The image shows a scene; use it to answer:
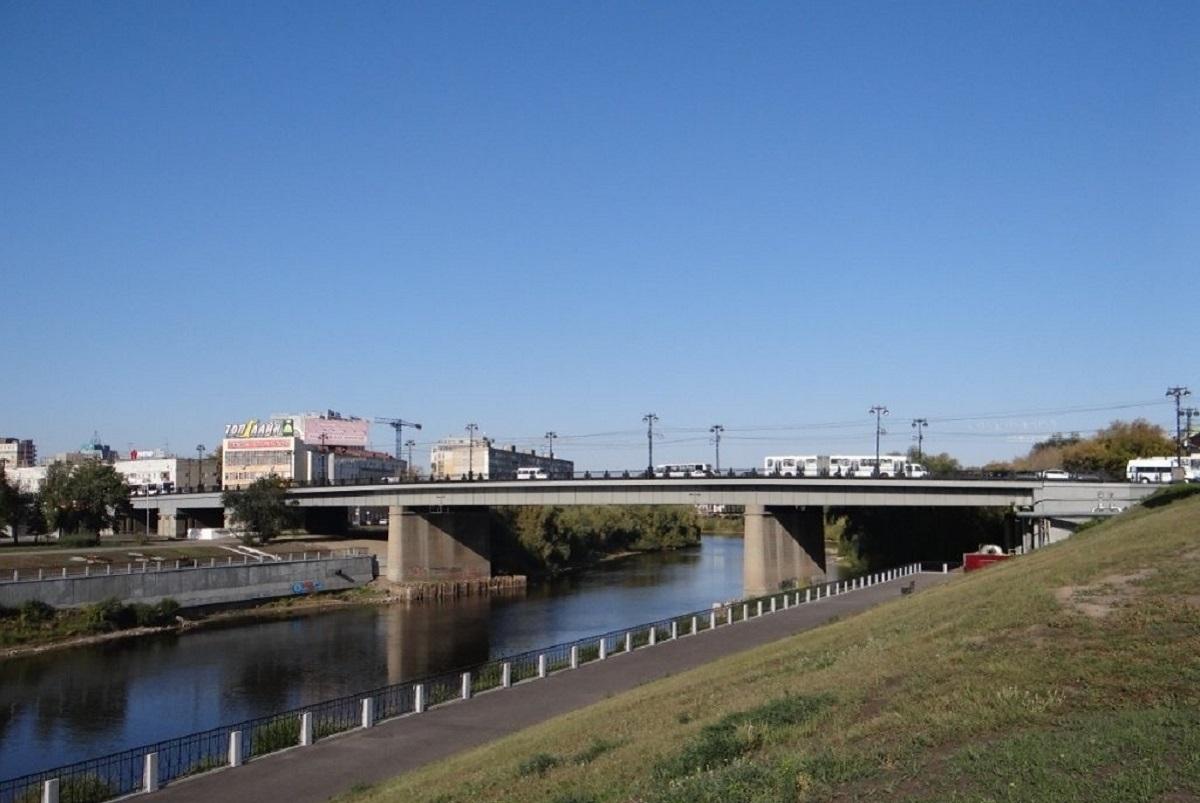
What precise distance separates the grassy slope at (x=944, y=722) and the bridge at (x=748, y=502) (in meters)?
49.4

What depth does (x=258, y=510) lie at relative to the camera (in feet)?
330

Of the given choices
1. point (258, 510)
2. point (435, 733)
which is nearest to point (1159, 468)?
point (258, 510)

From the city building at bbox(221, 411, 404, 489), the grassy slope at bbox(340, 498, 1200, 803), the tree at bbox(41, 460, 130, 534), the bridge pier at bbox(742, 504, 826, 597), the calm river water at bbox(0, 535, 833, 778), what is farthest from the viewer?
the city building at bbox(221, 411, 404, 489)

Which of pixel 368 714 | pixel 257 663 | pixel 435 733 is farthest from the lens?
pixel 257 663

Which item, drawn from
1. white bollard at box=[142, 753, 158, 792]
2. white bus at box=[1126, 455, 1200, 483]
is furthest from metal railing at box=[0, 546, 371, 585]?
white bus at box=[1126, 455, 1200, 483]

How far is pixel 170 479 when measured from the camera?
187875 mm

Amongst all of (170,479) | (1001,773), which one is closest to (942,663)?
(1001,773)

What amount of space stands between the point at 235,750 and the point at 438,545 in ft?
241

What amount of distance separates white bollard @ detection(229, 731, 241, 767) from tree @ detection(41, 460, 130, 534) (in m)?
83.2

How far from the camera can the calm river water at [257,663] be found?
39.9 m

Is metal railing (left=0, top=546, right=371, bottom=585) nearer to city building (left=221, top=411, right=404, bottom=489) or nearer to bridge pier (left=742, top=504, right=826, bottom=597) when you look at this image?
bridge pier (left=742, top=504, right=826, bottom=597)

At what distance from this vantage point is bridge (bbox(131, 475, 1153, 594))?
72188mm

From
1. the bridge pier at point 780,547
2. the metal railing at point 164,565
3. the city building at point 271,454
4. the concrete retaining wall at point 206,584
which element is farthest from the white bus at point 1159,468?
the city building at point 271,454

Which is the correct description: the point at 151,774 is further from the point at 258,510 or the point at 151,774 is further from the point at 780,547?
the point at 258,510
